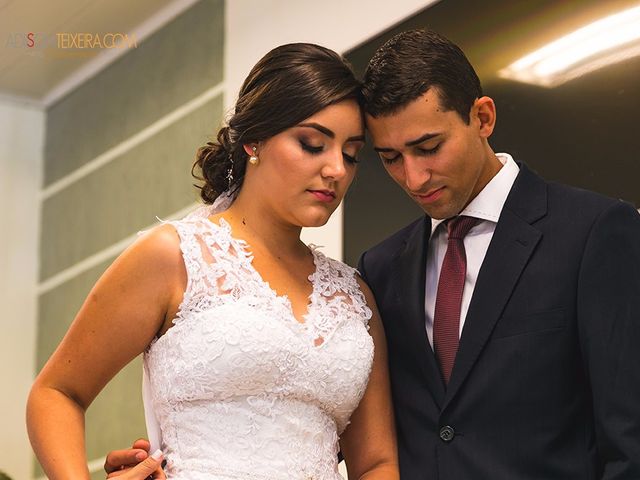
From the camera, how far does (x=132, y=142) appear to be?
5.32 m

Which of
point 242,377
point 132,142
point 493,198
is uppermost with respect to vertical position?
point 132,142

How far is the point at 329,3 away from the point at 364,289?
1866mm


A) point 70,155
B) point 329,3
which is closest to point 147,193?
point 70,155

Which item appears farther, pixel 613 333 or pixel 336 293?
pixel 336 293

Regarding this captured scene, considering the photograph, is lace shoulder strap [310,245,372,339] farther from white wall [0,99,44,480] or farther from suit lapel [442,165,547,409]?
white wall [0,99,44,480]

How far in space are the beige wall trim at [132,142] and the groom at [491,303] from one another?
2.45 meters

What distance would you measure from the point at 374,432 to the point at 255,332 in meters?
0.39

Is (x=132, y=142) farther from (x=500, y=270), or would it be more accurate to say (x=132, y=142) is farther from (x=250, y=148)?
(x=500, y=270)

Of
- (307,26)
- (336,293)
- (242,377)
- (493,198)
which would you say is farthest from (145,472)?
(307,26)

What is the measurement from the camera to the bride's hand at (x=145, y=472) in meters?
2.19

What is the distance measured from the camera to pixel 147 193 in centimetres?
516

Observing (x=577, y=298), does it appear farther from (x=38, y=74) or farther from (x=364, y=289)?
(x=38, y=74)

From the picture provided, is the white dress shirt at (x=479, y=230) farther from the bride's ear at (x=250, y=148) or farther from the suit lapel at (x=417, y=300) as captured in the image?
the bride's ear at (x=250, y=148)

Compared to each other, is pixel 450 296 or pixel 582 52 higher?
pixel 582 52
